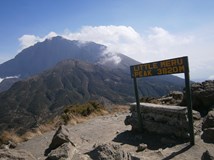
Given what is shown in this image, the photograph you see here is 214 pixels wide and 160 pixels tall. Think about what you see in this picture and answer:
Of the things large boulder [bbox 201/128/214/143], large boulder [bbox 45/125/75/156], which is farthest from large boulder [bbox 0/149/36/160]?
large boulder [bbox 201/128/214/143]

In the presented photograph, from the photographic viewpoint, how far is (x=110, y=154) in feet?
30.9

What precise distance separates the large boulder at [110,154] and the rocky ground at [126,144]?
0.05 metres

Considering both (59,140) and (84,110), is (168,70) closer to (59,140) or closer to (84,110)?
(59,140)

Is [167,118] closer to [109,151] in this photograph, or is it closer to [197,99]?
[109,151]

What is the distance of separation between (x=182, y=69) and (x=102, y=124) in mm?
8350

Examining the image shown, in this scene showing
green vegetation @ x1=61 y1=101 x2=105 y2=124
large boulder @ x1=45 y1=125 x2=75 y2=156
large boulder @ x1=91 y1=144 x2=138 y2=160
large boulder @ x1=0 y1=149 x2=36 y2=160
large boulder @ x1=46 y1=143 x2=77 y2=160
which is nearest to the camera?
large boulder @ x1=91 y1=144 x2=138 y2=160

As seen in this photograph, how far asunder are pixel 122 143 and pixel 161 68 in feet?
11.9

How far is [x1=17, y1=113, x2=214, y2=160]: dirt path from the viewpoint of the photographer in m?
10.4

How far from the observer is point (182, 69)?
11.3m

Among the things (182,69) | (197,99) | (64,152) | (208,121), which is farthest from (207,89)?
(64,152)

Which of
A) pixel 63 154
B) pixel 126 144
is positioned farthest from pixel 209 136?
pixel 63 154

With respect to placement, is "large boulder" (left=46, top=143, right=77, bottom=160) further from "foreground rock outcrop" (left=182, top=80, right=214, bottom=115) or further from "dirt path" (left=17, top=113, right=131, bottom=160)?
"foreground rock outcrop" (left=182, top=80, right=214, bottom=115)

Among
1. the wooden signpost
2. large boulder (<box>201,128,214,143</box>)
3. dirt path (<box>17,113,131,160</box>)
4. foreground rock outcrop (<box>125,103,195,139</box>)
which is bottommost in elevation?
dirt path (<box>17,113,131,160</box>)

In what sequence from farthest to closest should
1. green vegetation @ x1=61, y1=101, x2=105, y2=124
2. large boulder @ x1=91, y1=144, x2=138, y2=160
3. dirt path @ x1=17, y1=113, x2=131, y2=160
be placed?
green vegetation @ x1=61, y1=101, x2=105, y2=124, dirt path @ x1=17, y1=113, x2=131, y2=160, large boulder @ x1=91, y1=144, x2=138, y2=160
